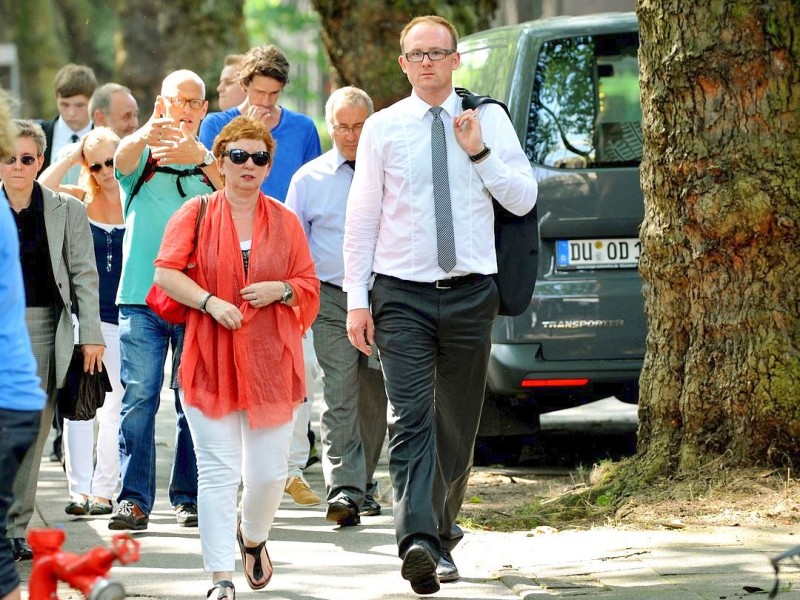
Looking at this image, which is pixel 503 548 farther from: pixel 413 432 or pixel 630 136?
pixel 630 136

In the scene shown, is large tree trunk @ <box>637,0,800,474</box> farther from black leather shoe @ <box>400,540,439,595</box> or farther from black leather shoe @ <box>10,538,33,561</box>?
black leather shoe @ <box>10,538,33,561</box>

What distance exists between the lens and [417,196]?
605cm

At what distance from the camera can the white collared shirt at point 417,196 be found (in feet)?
19.8

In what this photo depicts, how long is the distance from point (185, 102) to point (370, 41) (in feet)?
17.4

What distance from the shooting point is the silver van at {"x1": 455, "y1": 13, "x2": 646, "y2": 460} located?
28.2 ft

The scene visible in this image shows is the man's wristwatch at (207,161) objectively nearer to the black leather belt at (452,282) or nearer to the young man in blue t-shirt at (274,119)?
the young man in blue t-shirt at (274,119)

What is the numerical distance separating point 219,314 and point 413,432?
2.84 feet

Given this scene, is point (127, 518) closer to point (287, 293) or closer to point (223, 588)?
point (223, 588)

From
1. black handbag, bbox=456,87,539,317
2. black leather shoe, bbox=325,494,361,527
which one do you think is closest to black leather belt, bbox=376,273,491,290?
black handbag, bbox=456,87,539,317

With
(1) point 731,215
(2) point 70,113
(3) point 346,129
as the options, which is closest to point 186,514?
(3) point 346,129

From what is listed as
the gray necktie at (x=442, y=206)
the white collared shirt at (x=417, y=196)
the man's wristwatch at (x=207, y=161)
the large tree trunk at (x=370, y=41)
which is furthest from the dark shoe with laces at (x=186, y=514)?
the large tree trunk at (x=370, y=41)

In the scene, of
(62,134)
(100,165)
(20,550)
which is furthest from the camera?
(62,134)

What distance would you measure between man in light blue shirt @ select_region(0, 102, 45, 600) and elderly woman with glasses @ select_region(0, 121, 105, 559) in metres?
2.59

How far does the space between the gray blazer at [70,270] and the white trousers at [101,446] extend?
3.25 feet
